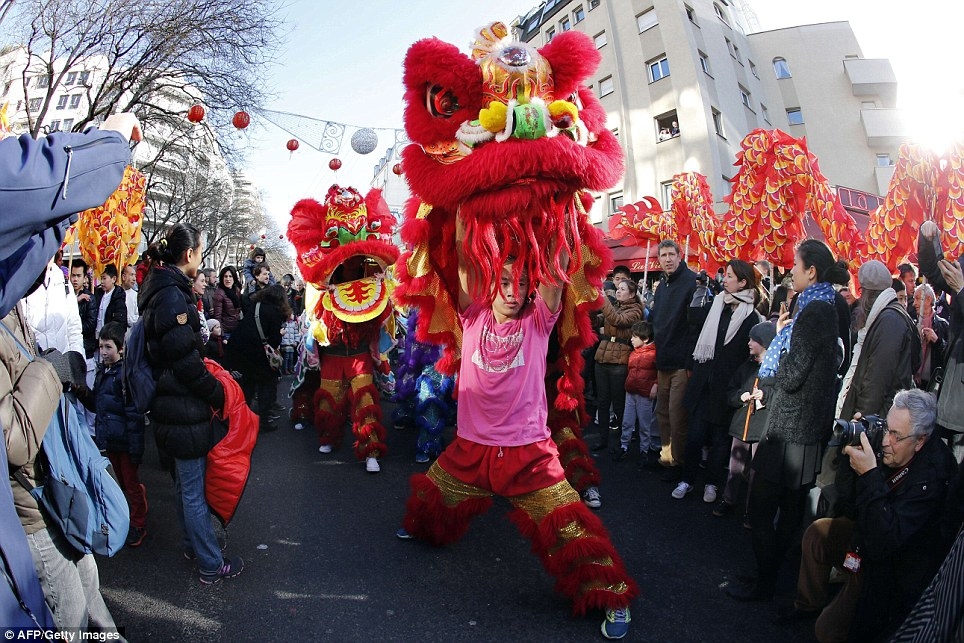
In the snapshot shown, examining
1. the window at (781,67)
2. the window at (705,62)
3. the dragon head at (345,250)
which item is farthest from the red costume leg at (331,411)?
the window at (781,67)

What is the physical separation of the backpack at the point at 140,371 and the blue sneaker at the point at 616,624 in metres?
2.39

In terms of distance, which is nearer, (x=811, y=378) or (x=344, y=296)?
(x=811, y=378)

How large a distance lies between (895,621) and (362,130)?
844cm

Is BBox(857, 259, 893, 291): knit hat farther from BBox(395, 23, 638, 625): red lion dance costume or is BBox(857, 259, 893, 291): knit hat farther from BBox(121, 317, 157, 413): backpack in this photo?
BBox(121, 317, 157, 413): backpack

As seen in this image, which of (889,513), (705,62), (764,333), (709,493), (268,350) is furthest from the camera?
(705,62)

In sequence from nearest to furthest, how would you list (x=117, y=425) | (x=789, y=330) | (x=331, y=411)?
(x=789, y=330) → (x=117, y=425) → (x=331, y=411)

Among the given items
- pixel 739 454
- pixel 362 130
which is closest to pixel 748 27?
pixel 362 130

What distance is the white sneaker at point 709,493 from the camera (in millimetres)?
3971

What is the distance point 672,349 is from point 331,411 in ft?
10.1

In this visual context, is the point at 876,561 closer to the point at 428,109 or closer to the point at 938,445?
the point at 938,445

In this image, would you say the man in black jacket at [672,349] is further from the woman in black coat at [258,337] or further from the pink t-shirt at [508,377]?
the woman in black coat at [258,337]

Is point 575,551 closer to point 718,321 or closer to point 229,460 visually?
point 229,460

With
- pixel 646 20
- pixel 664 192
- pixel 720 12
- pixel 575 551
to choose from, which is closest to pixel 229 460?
pixel 575 551

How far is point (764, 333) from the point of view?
11.8 ft
